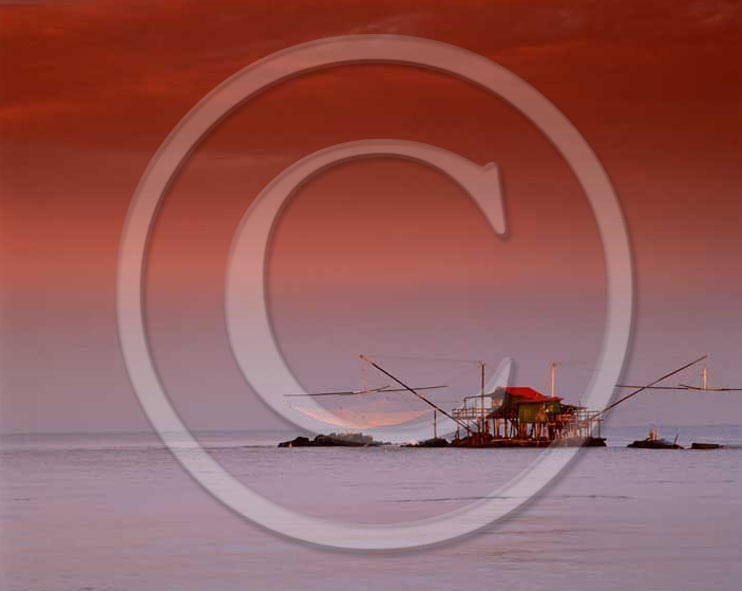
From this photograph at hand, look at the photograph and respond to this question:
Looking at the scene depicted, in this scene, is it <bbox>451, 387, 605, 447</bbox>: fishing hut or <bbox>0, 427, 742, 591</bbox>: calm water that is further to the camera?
<bbox>451, 387, 605, 447</bbox>: fishing hut

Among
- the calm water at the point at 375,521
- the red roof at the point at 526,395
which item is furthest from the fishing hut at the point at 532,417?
the calm water at the point at 375,521

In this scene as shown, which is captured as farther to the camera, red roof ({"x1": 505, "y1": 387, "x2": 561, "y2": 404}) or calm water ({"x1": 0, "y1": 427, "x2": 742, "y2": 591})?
red roof ({"x1": 505, "y1": 387, "x2": 561, "y2": 404})

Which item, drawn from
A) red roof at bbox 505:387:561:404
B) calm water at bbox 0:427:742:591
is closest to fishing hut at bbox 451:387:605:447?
red roof at bbox 505:387:561:404

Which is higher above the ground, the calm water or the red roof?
the red roof

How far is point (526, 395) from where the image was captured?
11256 cm

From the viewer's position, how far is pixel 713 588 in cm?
2648

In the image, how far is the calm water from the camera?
28.1m

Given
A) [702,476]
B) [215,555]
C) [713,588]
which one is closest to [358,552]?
[215,555]

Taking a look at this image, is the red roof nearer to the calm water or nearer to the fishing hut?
the fishing hut

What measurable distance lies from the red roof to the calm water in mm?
43497

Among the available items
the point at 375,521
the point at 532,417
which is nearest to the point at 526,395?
the point at 532,417

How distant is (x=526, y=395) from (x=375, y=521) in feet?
242

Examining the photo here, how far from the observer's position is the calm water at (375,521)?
28.1 metres

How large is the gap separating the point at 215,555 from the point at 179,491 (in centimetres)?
2406
